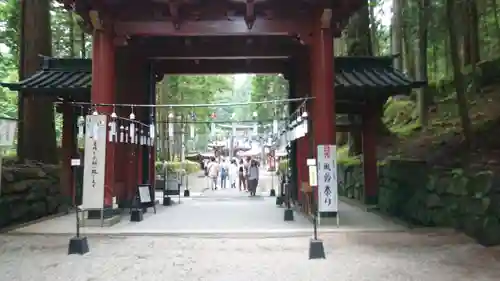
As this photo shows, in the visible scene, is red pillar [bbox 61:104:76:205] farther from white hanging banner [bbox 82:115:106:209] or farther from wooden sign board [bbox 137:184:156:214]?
white hanging banner [bbox 82:115:106:209]

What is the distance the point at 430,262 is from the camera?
691 centimetres

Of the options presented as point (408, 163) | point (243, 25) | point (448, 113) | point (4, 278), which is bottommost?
point (4, 278)

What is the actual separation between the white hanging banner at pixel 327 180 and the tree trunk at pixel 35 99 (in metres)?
7.93

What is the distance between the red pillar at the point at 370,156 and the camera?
13.8 m

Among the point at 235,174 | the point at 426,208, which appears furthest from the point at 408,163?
the point at 235,174

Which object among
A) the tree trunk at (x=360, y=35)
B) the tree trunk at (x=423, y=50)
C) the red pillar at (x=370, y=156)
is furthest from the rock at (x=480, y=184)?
the tree trunk at (x=360, y=35)

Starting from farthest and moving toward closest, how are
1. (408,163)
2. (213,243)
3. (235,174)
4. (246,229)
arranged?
(235,174), (408,163), (246,229), (213,243)

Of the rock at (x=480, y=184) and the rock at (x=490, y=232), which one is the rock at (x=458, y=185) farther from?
the rock at (x=490, y=232)

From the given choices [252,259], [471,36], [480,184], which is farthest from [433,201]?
[471,36]

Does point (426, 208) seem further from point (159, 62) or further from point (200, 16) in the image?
point (159, 62)

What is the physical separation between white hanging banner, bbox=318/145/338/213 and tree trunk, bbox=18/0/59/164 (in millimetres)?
7926

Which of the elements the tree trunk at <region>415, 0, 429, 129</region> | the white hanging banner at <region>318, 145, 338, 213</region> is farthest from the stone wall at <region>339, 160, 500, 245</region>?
the tree trunk at <region>415, 0, 429, 129</region>

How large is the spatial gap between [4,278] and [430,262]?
5.76 meters

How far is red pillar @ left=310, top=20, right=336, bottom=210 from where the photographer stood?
10.2 m
